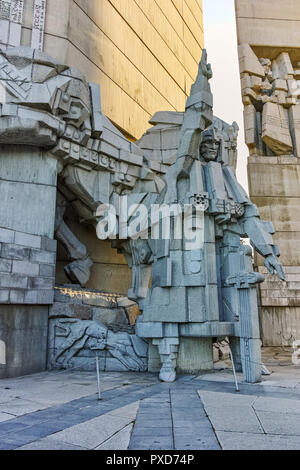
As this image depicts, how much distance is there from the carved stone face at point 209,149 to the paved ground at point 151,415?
188 inches

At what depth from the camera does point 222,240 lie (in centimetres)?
809

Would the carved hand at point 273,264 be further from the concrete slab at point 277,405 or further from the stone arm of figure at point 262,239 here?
the concrete slab at point 277,405

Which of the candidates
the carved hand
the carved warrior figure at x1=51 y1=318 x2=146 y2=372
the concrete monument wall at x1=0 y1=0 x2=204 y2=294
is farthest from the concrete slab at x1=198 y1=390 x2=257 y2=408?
the concrete monument wall at x1=0 y1=0 x2=204 y2=294

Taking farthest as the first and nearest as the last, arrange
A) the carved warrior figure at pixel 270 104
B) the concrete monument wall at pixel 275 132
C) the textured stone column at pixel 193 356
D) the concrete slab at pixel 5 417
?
the carved warrior figure at pixel 270 104
the concrete monument wall at pixel 275 132
the textured stone column at pixel 193 356
the concrete slab at pixel 5 417

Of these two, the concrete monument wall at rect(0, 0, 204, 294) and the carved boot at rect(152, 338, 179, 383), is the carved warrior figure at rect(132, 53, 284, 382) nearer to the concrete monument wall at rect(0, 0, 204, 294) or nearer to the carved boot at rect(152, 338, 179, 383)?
the carved boot at rect(152, 338, 179, 383)

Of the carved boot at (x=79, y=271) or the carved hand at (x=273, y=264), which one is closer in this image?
the carved hand at (x=273, y=264)

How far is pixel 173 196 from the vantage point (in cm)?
788

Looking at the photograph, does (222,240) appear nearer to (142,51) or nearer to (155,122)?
(155,122)

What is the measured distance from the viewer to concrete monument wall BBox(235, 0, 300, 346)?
577 inches

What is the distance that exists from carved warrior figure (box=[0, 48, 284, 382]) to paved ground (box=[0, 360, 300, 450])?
2.97ft

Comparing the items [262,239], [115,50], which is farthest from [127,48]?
[262,239]

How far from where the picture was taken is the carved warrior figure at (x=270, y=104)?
1645 centimetres

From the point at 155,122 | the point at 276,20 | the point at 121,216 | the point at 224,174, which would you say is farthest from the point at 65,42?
the point at 276,20

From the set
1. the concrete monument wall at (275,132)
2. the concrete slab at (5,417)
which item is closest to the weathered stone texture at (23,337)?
the concrete slab at (5,417)
